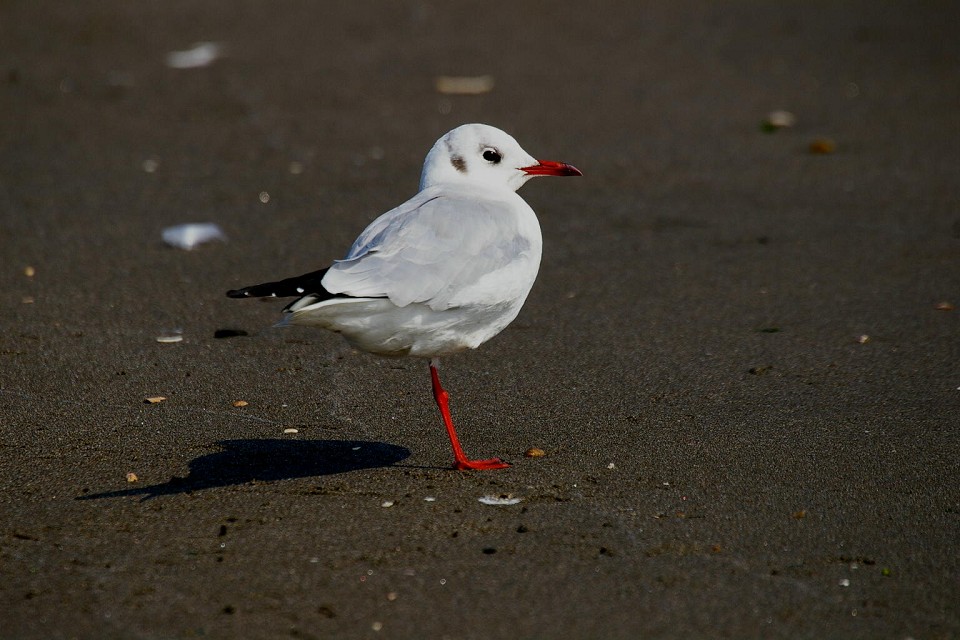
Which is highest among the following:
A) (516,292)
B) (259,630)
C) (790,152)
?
(516,292)

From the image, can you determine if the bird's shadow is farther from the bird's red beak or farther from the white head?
the bird's red beak

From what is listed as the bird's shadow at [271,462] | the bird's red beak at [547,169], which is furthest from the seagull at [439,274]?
the bird's shadow at [271,462]

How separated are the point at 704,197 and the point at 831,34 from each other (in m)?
4.30

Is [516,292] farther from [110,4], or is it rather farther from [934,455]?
[110,4]

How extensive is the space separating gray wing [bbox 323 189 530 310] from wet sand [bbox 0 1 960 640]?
725 mm

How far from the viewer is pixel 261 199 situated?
7668 mm

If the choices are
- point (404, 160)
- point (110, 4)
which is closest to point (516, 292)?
point (404, 160)

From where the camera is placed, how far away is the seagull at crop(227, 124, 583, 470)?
393 centimetres

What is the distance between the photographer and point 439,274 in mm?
4082

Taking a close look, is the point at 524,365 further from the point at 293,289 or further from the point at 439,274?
the point at 293,289

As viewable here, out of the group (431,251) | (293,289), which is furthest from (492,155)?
(293,289)

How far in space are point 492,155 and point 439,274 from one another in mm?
809

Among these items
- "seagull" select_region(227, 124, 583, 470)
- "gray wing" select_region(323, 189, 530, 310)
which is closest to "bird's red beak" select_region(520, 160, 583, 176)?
"seagull" select_region(227, 124, 583, 470)

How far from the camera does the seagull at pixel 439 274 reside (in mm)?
3934
